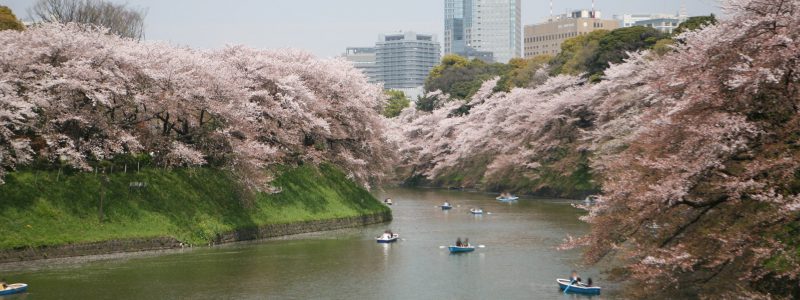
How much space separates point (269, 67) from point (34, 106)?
1970cm

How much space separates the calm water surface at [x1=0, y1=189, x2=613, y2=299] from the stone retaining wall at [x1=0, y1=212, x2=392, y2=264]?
1069 millimetres

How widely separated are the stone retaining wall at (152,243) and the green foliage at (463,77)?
6985 centimetres

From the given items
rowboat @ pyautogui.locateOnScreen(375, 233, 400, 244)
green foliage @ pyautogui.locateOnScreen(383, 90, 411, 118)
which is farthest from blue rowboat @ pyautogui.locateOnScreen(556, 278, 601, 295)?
green foliage @ pyautogui.locateOnScreen(383, 90, 411, 118)

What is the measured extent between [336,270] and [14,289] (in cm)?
1210

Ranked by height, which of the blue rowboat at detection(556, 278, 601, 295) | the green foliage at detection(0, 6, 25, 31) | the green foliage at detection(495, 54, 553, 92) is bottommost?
the blue rowboat at detection(556, 278, 601, 295)

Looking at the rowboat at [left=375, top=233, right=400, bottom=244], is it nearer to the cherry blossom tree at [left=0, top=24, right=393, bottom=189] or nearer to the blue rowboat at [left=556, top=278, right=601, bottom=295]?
the cherry blossom tree at [left=0, top=24, right=393, bottom=189]

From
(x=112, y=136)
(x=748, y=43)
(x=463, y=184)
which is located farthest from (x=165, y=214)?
(x=463, y=184)

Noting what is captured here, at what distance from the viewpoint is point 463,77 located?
133 m

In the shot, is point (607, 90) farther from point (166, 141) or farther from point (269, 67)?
point (166, 141)

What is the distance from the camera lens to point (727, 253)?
74.0 feet

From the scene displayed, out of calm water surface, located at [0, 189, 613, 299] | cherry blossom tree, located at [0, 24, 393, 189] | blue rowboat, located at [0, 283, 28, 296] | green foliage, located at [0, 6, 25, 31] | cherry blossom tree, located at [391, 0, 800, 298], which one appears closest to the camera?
cherry blossom tree, located at [391, 0, 800, 298]

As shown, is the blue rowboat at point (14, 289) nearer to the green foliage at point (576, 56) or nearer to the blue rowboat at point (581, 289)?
the blue rowboat at point (581, 289)

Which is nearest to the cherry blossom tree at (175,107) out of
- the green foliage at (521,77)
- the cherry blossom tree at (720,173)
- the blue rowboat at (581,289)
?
the blue rowboat at (581,289)

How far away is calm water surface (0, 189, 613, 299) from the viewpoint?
1266 inches
